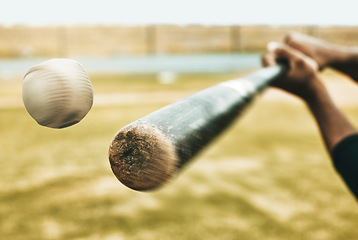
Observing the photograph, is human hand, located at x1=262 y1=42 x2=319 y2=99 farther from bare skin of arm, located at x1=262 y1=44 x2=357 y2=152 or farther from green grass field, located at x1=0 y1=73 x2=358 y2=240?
green grass field, located at x1=0 y1=73 x2=358 y2=240

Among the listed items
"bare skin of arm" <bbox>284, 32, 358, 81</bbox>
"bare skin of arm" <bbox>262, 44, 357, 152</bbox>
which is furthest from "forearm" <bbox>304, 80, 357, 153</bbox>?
"bare skin of arm" <bbox>284, 32, 358, 81</bbox>

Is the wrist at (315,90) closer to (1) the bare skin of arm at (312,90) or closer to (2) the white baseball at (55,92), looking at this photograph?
(1) the bare skin of arm at (312,90)

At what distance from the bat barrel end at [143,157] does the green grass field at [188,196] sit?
0.45m

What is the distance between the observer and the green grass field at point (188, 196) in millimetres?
1049

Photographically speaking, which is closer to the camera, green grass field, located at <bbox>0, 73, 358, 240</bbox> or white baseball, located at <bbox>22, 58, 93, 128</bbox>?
white baseball, located at <bbox>22, 58, 93, 128</bbox>

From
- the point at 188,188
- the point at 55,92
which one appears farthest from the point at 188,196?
the point at 55,92

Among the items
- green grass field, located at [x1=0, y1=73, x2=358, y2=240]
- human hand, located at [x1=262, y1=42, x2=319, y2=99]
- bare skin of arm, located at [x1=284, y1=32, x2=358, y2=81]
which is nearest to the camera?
human hand, located at [x1=262, y1=42, x2=319, y2=99]

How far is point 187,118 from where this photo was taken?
202 millimetres

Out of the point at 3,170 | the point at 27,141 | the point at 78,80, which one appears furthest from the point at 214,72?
the point at 78,80

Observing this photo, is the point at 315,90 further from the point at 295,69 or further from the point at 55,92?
the point at 55,92

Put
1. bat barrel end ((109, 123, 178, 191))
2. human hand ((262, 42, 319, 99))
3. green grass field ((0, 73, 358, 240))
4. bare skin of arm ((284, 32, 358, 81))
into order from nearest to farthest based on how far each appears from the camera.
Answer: bat barrel end ((109, 123, 178, 191)) < human hand ((262, 42, 319, 99)) < bare skin of arm ((284, 32, 358, 81)) < green grass field ((0, 73, 358, 240))

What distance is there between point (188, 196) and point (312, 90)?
27.9 inches

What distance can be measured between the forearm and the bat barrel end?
687 millimetres

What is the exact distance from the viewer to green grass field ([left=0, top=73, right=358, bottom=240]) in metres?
1.05
